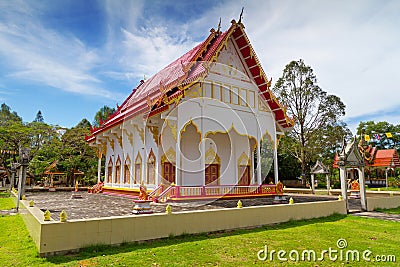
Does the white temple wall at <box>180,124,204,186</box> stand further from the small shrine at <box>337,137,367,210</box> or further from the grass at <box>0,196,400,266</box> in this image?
the small shrine at <box>337,137,367,210</box>

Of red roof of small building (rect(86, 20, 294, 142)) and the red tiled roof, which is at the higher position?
red roof of small building (rect(86, 20, 294, 142))

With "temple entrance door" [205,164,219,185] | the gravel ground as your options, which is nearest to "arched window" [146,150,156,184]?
the gravel ground

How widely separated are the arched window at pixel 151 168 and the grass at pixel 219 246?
558 cm

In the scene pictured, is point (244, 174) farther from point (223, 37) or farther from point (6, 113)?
point (6, 113)

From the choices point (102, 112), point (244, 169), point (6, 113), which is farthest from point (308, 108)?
point (6, 113)

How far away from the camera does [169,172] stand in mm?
12805

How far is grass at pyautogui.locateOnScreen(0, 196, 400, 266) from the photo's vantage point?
4.95 metres

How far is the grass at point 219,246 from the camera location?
4.95 meters

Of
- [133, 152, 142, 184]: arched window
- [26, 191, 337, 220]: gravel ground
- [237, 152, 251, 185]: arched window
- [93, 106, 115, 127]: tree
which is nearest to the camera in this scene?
[26, 191, 337, 220]: gravel ground

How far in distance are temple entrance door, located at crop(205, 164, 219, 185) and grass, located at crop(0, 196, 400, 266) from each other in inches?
A: 226

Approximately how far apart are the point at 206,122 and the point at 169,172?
9.71 feet

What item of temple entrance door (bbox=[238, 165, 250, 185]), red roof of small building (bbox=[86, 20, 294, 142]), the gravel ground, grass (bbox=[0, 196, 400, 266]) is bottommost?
grass (bbox=[0, 196, 400, 266])

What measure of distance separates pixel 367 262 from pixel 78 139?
1091 inches

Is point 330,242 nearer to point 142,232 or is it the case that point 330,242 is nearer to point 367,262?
point 367,262
